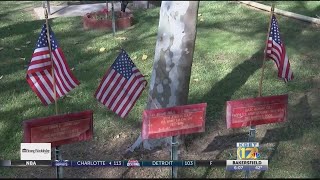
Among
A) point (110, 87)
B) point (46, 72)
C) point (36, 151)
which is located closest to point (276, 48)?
point (110, 87)

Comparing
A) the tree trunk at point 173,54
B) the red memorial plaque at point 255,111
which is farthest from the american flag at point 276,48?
the tree trunk at point 173,54

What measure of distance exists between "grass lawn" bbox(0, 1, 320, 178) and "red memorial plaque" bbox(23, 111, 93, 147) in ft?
3.26

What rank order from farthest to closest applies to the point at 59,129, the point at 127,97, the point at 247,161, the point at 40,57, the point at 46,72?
the point at 127,97
the point at 46,72
the point at 40,57
the point at 59,129
the point at 247,161

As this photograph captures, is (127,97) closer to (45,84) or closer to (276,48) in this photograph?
(45,84)

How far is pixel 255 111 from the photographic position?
4613mm

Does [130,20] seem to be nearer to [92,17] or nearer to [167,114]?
[92,17]

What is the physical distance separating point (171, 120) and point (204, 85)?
313 centimetres

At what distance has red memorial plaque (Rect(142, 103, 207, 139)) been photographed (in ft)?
13.9

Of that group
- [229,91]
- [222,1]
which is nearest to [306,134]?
[229,91]

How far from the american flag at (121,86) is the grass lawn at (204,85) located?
65 cm

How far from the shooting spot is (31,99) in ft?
23.2

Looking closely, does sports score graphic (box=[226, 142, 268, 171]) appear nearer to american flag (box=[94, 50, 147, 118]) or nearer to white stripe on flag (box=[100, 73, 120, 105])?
american flag (box=[94, 50, 147, 118])

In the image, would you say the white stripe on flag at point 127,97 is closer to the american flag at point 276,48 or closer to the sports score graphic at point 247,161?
the american flag at point 276,48

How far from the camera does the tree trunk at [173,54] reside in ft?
16.7
